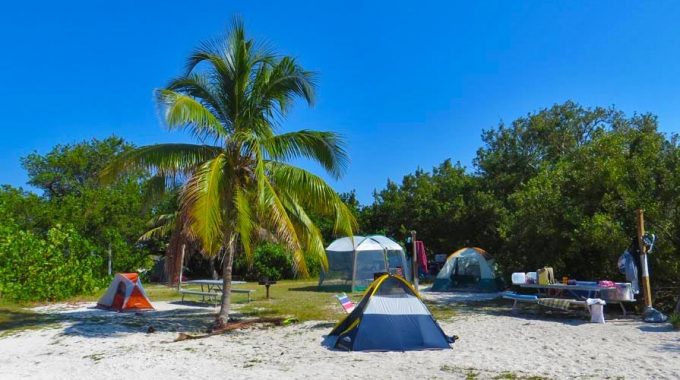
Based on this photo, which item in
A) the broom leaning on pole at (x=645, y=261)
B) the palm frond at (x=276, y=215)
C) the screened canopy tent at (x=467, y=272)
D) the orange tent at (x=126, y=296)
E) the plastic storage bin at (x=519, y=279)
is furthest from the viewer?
the screened canopy tent at (x=467, y=272)

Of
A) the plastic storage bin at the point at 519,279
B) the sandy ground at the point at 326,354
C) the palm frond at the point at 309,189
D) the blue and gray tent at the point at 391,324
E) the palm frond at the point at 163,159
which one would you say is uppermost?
the palm frond at the point at 163,159

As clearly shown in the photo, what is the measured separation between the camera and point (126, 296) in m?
14.9

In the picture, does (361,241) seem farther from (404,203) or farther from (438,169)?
(438,169)

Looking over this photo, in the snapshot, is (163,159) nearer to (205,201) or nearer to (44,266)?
(205,201)

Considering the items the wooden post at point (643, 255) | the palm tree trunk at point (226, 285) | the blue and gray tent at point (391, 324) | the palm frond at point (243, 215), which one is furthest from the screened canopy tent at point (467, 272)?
the blue and gray tent at point (391, 324)

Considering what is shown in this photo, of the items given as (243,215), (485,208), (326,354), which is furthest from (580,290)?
(485,208)

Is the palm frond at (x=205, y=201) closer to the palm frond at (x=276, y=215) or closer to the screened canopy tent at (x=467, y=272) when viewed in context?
the palm frond at (x=276, y=215)

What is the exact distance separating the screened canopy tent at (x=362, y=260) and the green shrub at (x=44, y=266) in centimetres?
869

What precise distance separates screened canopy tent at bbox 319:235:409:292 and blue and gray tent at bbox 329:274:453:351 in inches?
444

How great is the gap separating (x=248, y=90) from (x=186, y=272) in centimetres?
2423

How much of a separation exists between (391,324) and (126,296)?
29.7 ft

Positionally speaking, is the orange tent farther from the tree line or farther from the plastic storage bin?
the plastic storage bin

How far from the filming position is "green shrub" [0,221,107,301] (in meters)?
16.7

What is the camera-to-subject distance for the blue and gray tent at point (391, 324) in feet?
28.6
